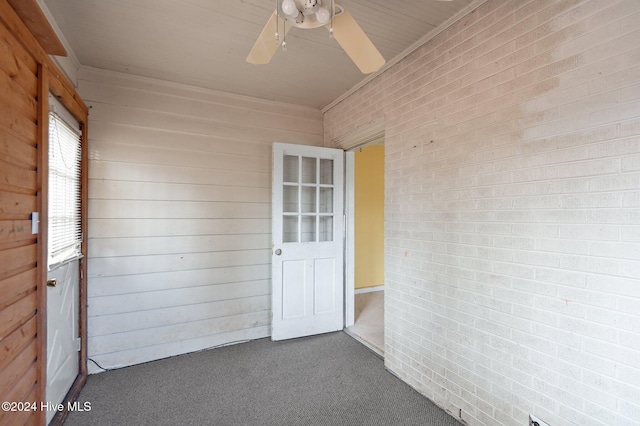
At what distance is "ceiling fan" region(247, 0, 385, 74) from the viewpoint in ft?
4.11

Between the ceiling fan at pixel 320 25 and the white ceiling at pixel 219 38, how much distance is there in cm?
56

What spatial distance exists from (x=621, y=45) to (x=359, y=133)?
6.72 ft

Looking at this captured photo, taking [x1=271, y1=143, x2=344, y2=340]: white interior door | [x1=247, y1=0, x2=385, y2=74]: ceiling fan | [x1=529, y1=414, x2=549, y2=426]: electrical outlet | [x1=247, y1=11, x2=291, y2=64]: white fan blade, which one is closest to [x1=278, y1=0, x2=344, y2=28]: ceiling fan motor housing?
[x1=247, y1=0, x2=385, y2=74]: ceiling fan

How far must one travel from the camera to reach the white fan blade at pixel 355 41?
4.55 feet

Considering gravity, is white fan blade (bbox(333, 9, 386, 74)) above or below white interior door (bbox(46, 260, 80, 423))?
above

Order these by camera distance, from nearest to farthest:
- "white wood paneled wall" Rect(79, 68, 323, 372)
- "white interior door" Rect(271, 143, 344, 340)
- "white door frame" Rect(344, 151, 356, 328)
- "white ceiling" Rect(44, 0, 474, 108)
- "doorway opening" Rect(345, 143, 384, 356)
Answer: "white ceiling" Rect(44, 0, 474, 108)
"white wood paneled wall" Rect(79, 68, 323, 372)
"white interior door" Rect(271, 143, 344, 340)
"white door frame" Rect(344, 151, 356, 328)
"doorway opening" Rect(345, 143, 384, 356)

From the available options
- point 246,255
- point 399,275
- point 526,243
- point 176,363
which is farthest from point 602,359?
point 176,363

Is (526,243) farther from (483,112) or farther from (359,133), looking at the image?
(359,133)

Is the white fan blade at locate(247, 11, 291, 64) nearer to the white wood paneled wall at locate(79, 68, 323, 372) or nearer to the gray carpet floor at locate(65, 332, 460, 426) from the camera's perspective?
the white wood paneled wall at locate(79, 68, 323, 372)

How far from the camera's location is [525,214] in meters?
1.60

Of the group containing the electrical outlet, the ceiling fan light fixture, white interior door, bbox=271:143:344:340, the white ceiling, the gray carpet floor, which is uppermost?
the white ceiling

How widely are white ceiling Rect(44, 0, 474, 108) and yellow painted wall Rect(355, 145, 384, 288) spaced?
220cm

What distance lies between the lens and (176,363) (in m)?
2.75

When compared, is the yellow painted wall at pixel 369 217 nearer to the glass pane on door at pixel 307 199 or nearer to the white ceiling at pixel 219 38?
the glass pane on door at pixel 307 199
